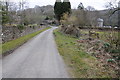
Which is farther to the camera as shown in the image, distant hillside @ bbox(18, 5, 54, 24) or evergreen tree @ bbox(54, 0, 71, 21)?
evergreen tree @ bbox(54, 0, 71, 21)

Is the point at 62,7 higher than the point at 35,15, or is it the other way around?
the point at 62,7

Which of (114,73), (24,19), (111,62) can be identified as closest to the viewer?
(114,73)

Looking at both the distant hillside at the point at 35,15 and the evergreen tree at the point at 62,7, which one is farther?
the evergreen tree at the point at 62,7

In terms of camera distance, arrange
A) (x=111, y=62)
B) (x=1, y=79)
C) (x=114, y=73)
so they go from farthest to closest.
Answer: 1. (x=111, y=62)
2. (x=114, y=73)
3. (x=1, y=79)

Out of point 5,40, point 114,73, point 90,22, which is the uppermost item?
point 90,22

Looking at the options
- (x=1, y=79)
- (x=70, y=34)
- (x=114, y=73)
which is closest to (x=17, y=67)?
(x=1, y=79)

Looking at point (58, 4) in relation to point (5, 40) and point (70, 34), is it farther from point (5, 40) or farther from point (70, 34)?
point (5, 40)

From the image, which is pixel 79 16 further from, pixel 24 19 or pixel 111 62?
pixel 111 62

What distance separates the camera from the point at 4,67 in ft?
15.9

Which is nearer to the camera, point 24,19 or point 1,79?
point 1,79

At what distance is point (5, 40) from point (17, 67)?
6.31 m

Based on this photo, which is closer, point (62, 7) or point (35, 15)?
point (35, 15)

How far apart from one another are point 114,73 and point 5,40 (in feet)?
30.0

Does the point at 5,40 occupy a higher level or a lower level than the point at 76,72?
higher
